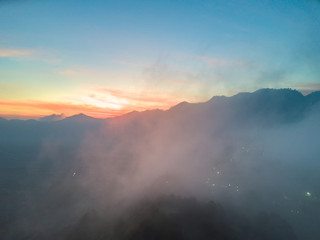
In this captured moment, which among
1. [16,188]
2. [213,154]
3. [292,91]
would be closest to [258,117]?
[292,91]

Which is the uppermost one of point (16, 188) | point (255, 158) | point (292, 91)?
point (292, 91)

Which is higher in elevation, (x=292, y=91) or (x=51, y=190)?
(x=292, y=91)

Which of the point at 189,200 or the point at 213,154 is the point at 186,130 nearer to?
the point at 213,154

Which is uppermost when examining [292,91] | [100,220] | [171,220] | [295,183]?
[292,91]

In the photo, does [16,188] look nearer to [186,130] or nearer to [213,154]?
[213,154]

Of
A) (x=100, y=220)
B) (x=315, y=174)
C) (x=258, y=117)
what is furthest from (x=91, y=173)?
(x=258, y=117)

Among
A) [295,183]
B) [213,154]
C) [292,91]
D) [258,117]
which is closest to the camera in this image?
[295,183]

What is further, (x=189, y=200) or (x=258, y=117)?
(x=258, y=117)

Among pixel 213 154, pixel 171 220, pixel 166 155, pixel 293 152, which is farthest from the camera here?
pixel 166 155

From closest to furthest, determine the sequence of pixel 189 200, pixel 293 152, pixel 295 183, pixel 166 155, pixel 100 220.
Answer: pixel 100 220 < pixel 189 200 < pixel 295 183 < pixel 293 152 < pixel 166 155
